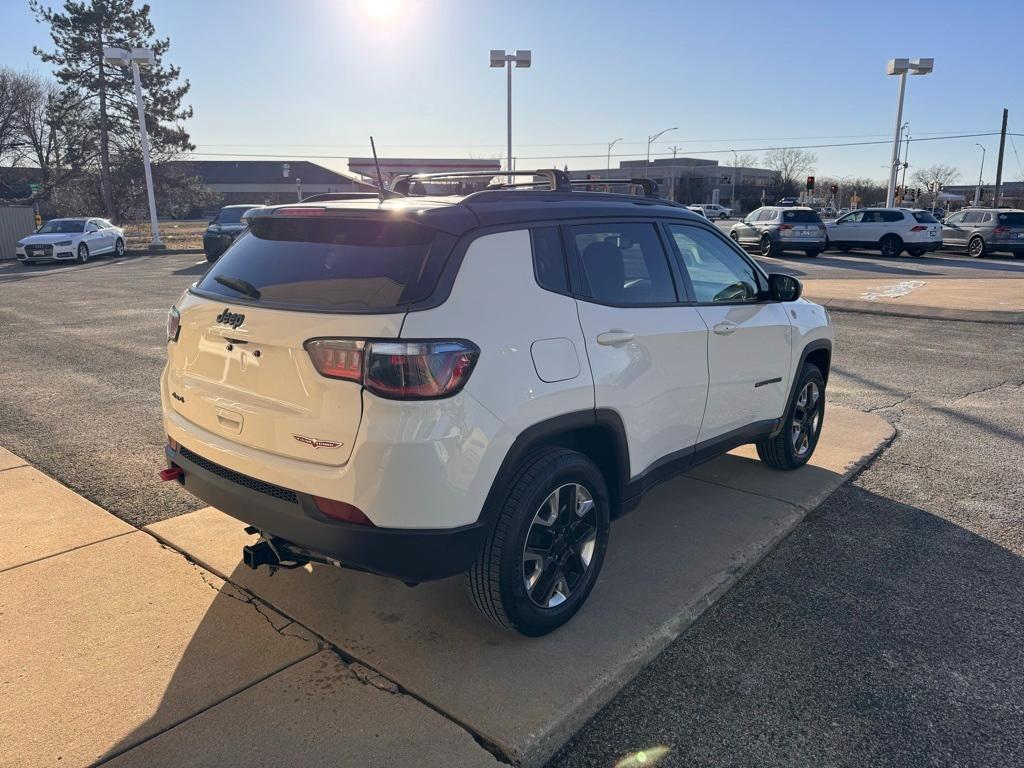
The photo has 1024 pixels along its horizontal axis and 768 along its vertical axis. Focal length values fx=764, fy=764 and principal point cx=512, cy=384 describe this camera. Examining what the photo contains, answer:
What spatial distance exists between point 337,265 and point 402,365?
628 mm

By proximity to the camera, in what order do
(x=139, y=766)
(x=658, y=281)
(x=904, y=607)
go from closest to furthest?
(x=139, y=766), (x=904, y=607), (x=658, y=281)

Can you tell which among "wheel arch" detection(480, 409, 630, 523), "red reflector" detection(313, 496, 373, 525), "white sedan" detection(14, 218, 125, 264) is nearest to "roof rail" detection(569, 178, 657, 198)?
"wheel arch" detection(480, 409, 630, 523)

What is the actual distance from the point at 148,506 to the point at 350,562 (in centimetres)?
242

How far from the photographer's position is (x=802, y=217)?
86.0ft

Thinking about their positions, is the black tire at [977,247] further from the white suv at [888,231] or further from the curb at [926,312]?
the curb at [926,312]

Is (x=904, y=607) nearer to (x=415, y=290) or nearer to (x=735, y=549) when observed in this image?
(x=735, y=549)

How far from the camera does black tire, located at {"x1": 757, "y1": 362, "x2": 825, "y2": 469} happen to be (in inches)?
199

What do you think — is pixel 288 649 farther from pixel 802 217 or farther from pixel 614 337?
pixel 802 217

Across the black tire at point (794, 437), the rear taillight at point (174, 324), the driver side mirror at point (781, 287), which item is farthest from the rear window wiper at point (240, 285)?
the black tire at point (794, 437)

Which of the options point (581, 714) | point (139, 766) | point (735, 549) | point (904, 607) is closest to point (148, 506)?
point (139, 766)

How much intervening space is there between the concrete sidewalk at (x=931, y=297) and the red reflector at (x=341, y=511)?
42.5ft

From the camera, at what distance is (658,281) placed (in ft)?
12.7

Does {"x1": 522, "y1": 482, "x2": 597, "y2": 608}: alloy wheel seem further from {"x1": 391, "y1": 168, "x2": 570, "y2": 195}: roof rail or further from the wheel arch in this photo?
{"x1": 391, "y1": 168, "x2": 570, "y2": 195}: roof rail

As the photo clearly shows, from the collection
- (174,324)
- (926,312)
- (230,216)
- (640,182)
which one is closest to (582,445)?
(174,324)
